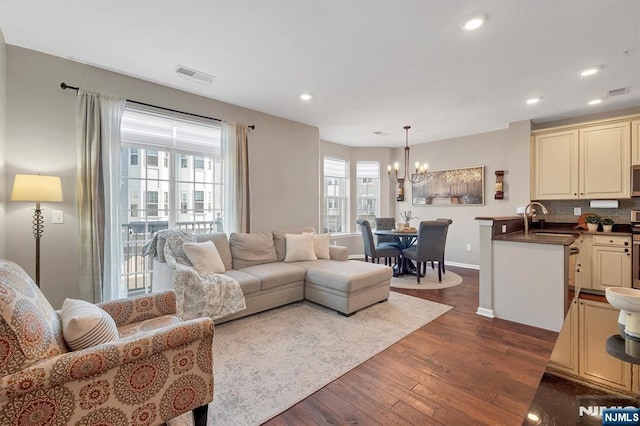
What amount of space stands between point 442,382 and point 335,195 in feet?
16.4

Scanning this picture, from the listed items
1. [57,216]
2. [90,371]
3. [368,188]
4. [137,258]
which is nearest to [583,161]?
[368,188]

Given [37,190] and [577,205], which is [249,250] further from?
[577,205]

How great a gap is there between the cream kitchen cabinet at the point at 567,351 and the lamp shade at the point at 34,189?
3.41 meters

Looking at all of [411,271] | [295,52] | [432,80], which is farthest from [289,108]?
[411,271]

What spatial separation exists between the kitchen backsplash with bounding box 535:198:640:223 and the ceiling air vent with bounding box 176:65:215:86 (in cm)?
555

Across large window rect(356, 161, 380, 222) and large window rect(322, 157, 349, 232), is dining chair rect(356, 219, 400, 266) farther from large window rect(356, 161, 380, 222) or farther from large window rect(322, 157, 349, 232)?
large window rect(356, 161, 380, 222)

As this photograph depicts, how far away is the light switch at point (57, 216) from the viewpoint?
9.20ft

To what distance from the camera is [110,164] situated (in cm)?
304

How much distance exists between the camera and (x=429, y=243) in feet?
14.8

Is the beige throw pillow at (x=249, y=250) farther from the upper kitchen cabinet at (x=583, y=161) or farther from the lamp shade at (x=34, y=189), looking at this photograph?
the upper kitchen cabinet at (x=583, y=161)

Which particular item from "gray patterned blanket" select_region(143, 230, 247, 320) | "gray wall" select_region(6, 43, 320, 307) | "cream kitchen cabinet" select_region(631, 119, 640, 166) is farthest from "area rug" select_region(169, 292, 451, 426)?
"cream kitchen cabinet" select_region(631, 119, 640, 166)

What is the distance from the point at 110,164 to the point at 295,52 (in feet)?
7.52

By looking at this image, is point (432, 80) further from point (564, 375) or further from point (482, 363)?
point (564, 375)

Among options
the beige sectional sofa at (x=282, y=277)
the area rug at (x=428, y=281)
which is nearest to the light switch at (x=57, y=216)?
the beige sectional sofa at (x=282, y=277)
